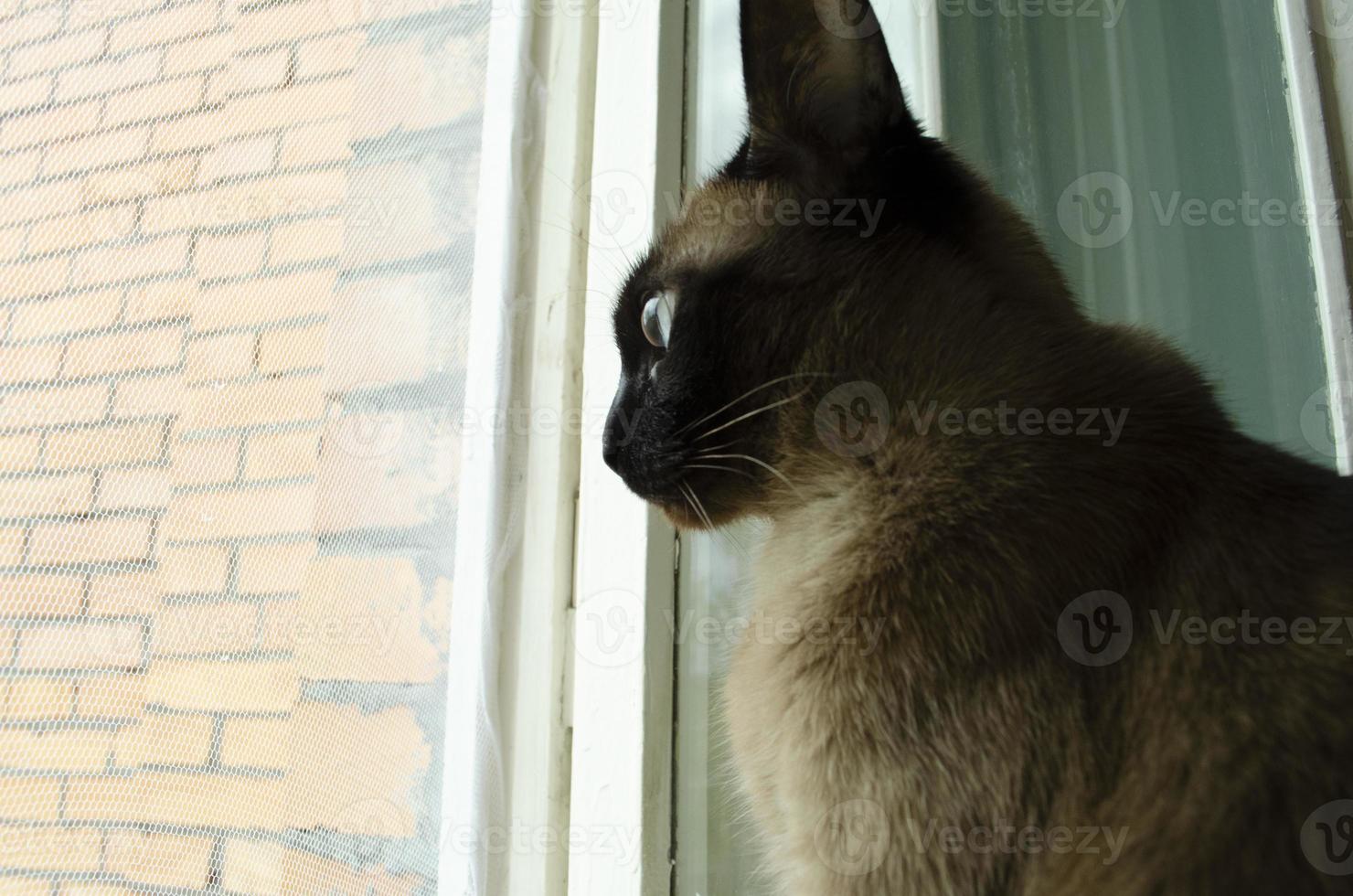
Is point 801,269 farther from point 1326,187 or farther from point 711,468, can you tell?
point 1326,187

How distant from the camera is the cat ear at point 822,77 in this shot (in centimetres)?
80

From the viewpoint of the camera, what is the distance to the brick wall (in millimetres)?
784

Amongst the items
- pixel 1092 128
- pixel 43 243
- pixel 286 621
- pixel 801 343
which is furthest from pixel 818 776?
pixel 1092 128

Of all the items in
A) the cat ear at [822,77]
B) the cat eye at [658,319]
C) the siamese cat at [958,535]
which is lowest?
the siamese cat at [958,535]

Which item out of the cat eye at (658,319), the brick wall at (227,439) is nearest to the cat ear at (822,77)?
the cat eye at (658,319)

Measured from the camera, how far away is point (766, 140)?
89 centimetres

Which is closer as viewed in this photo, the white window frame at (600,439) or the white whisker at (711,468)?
the white whisker at (711,468)

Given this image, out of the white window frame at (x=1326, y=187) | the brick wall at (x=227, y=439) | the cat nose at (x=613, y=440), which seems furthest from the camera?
the white window frame at (x=1326, y=187)

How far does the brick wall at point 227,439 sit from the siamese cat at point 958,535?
0.95ft

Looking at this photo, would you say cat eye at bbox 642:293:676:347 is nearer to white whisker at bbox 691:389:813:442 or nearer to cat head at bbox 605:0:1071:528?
cat head at bbox 605:0:1071:528

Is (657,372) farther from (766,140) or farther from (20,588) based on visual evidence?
(20,588)

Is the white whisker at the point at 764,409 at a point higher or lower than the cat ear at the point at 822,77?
lower

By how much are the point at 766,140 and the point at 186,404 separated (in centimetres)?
55

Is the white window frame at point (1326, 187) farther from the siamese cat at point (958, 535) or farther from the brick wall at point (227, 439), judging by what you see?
the brick wall at point (227, 439)
